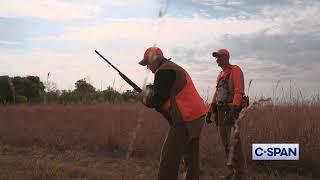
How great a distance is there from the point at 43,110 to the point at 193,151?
11.3 metres

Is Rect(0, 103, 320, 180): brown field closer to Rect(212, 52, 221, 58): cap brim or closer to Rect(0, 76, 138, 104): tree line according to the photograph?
Rect(212, 52, 221, 58): cap brim

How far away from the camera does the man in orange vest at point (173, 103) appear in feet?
20.4

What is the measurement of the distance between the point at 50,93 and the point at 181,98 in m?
18.6

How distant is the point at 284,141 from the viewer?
10.5m

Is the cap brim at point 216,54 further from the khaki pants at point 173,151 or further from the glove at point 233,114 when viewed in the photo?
the khaki pants at point 173,151

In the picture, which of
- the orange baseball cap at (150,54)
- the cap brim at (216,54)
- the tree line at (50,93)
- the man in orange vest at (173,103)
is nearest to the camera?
the man in orange vest at (173,103)

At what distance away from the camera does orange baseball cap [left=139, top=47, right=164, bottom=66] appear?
6391 millimetres

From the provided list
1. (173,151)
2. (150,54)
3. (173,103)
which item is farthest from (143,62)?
(173,151)

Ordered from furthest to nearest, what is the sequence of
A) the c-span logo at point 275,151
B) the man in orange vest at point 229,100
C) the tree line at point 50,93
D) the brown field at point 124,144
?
the tree line at point 50,93 < the c-span logo at point 275,151 < the brown field at point 124,144 < the man in orange vest at point 229,100

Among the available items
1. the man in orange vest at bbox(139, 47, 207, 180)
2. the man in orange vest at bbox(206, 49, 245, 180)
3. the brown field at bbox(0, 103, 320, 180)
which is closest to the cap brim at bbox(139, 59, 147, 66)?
the man in orange vest at bbox(139, 47, 207, 180)

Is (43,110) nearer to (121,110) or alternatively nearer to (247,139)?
(121,110)

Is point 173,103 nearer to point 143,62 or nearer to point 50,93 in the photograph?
point 143,62

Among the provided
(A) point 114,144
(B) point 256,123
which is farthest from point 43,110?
(B) point 256,123

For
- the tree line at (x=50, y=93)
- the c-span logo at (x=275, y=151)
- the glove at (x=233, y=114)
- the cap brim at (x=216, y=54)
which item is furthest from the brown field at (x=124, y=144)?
the tree line at (x=50, y=93)
